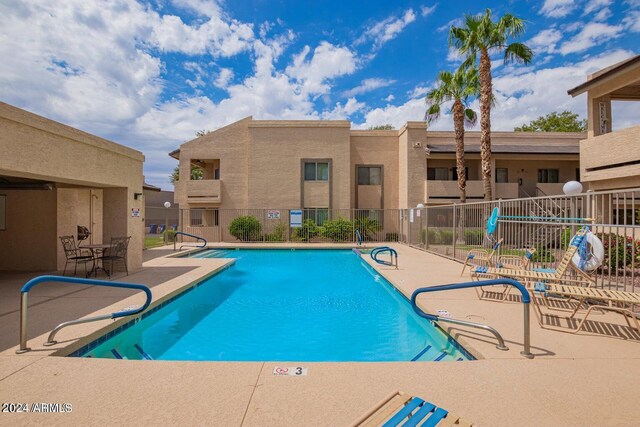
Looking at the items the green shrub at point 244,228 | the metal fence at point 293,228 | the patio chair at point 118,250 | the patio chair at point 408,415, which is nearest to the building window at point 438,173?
the metal fence at point 293,228

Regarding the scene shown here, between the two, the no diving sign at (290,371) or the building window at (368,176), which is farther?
the building window at (368,176)

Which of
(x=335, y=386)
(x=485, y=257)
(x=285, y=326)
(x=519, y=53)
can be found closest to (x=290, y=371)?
(x=335, y=386)

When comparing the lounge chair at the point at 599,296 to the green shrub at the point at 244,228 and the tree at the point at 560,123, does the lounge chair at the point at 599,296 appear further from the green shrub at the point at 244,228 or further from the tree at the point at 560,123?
the tree at the point at 560,123

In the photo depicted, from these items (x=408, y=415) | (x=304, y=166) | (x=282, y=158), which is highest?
(x=282, y=158)

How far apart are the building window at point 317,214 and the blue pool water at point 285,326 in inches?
506

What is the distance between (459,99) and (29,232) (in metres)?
21.4

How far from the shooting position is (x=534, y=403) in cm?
304

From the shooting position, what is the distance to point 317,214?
2400cm

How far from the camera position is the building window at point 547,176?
26.0 metres

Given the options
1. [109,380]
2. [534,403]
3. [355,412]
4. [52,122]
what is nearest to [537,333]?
[534,403]

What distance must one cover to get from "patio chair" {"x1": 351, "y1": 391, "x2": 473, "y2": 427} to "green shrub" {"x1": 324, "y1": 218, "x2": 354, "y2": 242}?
781 inches

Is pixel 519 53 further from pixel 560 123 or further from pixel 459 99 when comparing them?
pixel 560 123

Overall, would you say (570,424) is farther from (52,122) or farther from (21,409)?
(52,122)

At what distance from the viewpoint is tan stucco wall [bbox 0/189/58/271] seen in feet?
32.8
